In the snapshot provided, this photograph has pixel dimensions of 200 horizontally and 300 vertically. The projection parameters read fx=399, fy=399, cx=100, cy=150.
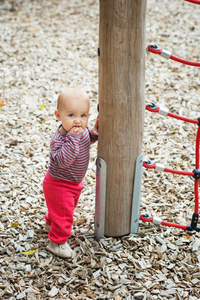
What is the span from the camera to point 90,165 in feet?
13.0

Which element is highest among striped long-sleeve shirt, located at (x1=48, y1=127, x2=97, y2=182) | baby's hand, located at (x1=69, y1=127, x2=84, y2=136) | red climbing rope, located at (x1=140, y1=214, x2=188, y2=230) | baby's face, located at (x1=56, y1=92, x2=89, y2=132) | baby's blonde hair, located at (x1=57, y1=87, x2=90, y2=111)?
baby's blonde hair, located at (x1=57, y1=87, x2=90, y2=111)

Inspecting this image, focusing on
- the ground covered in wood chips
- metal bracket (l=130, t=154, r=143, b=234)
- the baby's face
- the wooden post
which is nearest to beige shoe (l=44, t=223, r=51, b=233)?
the ground covered in wood chips

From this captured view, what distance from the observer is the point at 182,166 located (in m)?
3.89

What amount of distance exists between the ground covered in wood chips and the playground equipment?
0.70ft

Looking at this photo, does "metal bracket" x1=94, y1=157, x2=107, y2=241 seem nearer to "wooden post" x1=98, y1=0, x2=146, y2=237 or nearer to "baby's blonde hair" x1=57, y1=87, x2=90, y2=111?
"wooden post" x1=98, y1=0, x2=146, y2=237

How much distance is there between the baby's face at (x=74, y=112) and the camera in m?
2.43

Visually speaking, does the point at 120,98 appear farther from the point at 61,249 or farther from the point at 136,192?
the point at 61,249

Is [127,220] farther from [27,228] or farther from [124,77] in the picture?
[124,77]

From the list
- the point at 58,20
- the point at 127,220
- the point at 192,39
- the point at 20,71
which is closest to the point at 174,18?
the point at 192,39

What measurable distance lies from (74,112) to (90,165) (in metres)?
1.56

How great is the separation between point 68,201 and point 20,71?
334 centimetres

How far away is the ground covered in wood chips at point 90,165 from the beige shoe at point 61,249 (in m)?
0.05

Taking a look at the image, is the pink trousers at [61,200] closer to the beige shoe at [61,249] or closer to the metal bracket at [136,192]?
the beige shoe at [61,249]

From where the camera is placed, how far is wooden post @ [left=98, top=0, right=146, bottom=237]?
220 centimetres
